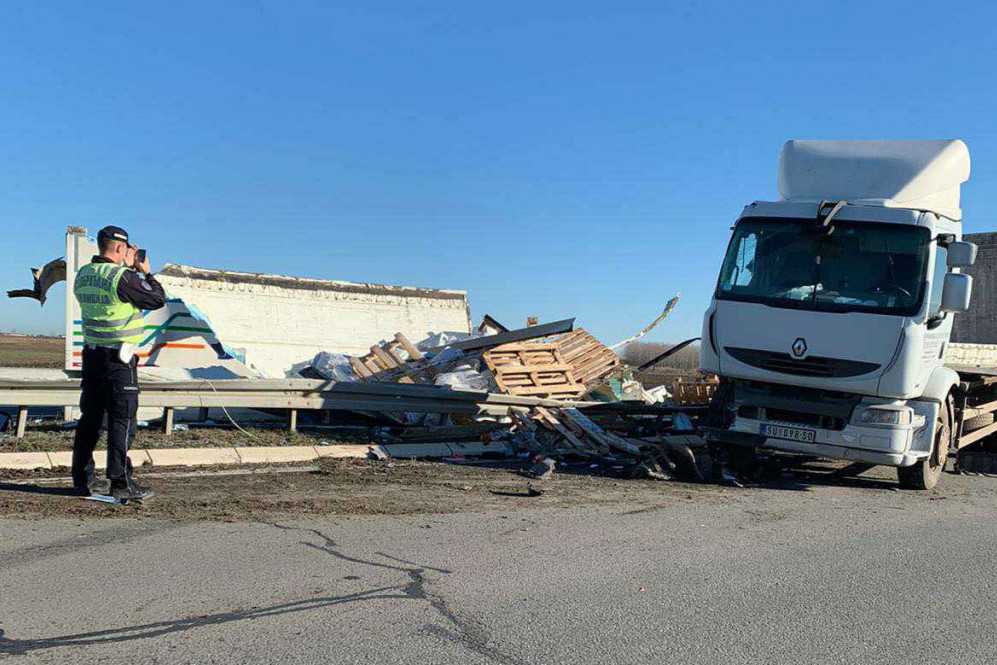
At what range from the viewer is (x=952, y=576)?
5.84 m

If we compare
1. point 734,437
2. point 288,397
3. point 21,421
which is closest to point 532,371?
point 288,397

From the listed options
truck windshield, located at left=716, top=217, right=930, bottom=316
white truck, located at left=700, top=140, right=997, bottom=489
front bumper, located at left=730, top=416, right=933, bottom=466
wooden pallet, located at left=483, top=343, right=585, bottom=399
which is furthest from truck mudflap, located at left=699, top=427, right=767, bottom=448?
wooden pallet, located at left=483, top=343, right=585, bottom=399

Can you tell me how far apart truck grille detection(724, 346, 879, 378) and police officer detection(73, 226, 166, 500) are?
621 cm

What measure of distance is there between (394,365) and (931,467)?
27.6 ft

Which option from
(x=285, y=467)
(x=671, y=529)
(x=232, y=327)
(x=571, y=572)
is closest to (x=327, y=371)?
(x=232, y=327)

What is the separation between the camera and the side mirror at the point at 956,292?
30.1 feet

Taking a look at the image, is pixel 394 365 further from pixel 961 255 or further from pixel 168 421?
pixel 961 255

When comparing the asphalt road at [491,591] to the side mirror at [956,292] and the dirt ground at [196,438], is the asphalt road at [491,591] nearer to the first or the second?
the side mirror at [956,292]

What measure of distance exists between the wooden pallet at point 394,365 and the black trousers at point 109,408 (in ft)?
24.7

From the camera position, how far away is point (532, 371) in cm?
1440

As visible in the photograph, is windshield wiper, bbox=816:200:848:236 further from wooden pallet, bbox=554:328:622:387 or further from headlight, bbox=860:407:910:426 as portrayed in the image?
wooden pallet, bbox=554:328:622:387

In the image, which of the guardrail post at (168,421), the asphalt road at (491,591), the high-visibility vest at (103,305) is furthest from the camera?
the guardrail post at (168,421)

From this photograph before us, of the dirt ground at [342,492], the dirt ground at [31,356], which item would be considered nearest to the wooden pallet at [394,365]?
the dirt ground at [342,492]

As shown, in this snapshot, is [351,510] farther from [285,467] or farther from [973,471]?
[973,471]
